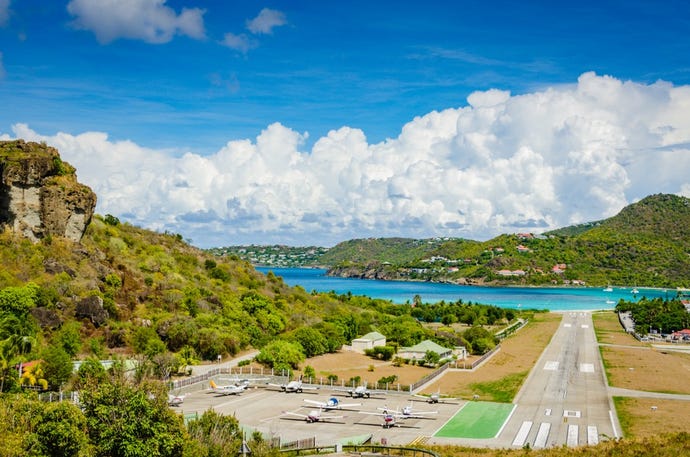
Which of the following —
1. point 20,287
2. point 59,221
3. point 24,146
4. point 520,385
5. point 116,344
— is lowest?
point 520,385

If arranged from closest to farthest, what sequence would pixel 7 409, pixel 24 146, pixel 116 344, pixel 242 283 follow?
1. pixel 7 409
2. pixel 116 344
3. pixel 24 146
4. pixel 242 283

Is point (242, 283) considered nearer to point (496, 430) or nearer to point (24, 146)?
point (24, 146)

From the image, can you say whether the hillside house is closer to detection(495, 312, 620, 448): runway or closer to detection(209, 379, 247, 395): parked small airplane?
detection(495, 312, 620, 448): runway

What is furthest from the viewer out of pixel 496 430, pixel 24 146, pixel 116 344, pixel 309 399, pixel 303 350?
pixel 24 146

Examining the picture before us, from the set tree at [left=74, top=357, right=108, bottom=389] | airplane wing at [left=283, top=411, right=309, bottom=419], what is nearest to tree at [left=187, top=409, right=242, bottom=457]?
airplane wing at [left=283, top=411, right=309, bottom=419]

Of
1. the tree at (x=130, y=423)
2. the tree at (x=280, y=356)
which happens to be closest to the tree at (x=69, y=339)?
the tree at (x=280, y=356)

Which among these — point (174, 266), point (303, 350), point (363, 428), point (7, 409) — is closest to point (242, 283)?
point (174, 266)
